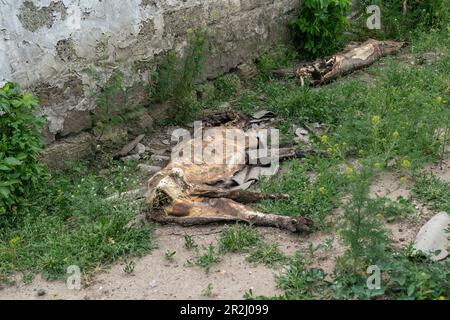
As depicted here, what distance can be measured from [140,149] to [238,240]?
183cm

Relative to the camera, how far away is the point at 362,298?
347cm

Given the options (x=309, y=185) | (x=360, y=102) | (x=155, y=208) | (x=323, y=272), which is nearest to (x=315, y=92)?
(x=360, y=102)

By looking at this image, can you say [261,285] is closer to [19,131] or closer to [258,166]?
[258,166]

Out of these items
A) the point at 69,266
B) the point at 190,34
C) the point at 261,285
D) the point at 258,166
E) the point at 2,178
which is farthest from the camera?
the point at 190,34

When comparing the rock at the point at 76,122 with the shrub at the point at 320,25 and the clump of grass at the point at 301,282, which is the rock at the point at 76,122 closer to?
the clump of grass at the point at 301,282

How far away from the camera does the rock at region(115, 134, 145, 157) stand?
18.2ft

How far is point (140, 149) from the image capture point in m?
5.66

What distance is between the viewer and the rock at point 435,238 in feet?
12.5

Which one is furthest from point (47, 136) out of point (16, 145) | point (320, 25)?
point (320, 25)

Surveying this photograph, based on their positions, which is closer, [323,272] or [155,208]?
[323,272]

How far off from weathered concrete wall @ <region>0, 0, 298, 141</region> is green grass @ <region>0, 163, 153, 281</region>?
690 mm

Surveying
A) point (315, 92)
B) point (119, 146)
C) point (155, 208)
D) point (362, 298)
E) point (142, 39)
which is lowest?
point (362, 298)

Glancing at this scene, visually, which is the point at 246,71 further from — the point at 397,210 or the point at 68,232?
the point at 68,232

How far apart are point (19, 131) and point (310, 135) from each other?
2338mm
